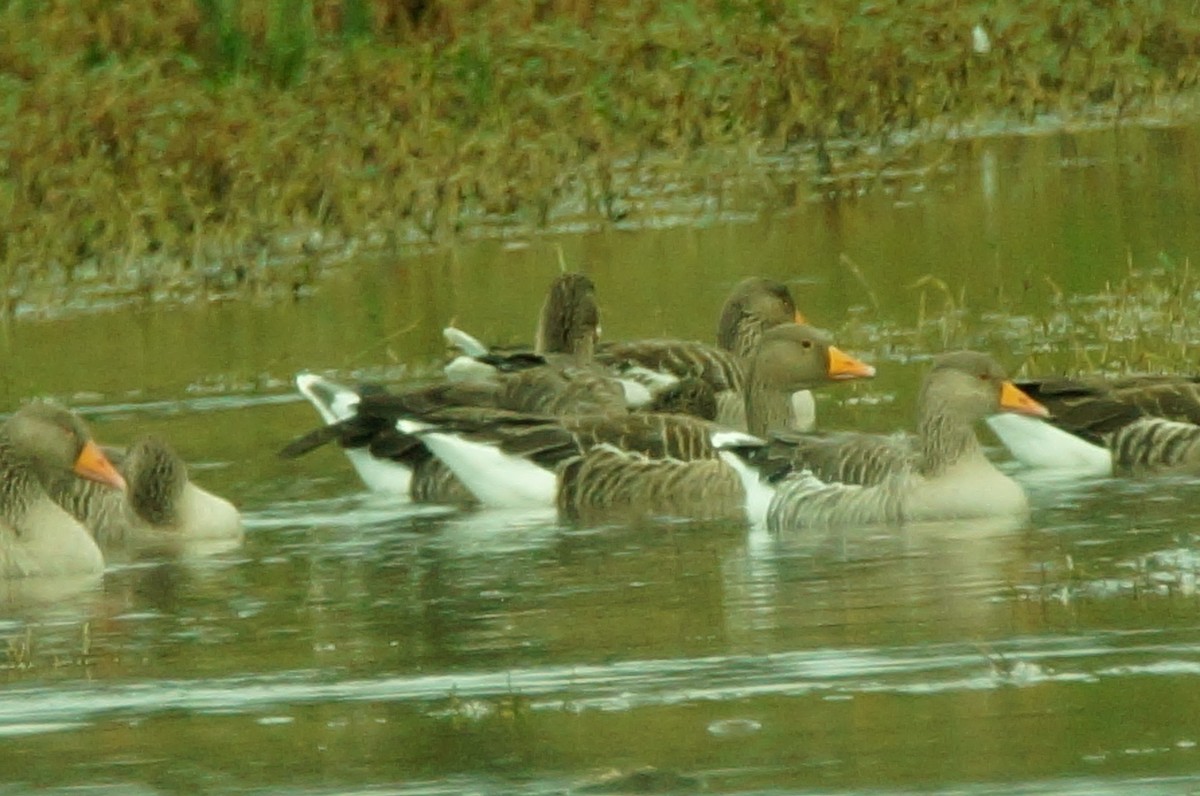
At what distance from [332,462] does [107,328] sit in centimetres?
487

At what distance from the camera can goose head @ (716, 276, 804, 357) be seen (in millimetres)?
15797

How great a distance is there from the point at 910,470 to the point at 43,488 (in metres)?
3.44

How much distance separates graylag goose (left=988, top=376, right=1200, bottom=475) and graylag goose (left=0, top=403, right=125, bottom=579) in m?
3.79

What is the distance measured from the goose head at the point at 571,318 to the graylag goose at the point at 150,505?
2.81m

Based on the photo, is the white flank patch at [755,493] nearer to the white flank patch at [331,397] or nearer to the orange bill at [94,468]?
the white flank patch at [331,397]

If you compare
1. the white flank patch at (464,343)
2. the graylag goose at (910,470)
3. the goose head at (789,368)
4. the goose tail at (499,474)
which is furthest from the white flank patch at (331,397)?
the graylag goose at (910,470)

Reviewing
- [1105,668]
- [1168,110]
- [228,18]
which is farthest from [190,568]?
[1168,110]

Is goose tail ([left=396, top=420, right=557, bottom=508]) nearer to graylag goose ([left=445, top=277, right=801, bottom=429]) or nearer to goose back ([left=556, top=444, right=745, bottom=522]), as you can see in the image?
goose back ([left=556, top=444, right=745, bottom=522])

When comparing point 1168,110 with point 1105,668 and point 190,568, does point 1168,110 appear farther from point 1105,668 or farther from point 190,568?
point 1105,668

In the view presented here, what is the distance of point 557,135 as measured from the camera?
23.7 m

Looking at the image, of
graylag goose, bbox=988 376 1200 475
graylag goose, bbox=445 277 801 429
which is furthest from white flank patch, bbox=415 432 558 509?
graylag goose, bbox=988 376 1200 475

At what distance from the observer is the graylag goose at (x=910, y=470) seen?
1188 centimetres

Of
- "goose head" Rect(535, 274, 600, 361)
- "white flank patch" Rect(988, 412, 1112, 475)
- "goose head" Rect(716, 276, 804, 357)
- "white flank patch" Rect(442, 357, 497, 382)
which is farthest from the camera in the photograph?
"goose head" Rect(716, 276, 804, 357)

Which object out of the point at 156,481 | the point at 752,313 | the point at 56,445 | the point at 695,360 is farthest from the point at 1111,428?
the point at 56,445
